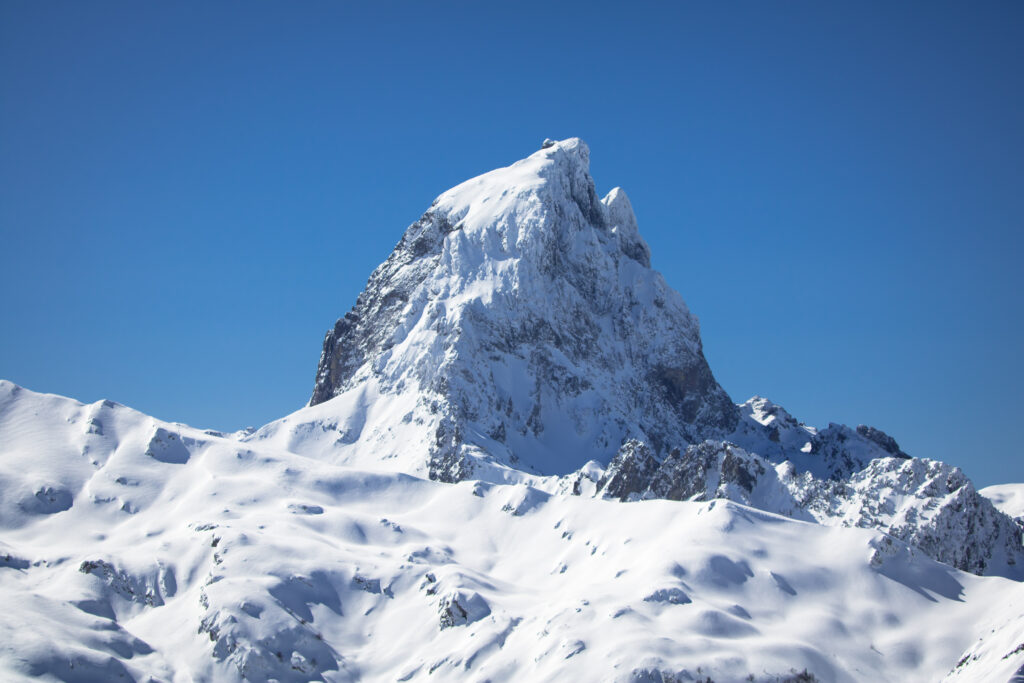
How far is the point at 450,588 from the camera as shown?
144 meters

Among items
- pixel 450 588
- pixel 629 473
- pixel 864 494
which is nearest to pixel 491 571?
pixel 450 588

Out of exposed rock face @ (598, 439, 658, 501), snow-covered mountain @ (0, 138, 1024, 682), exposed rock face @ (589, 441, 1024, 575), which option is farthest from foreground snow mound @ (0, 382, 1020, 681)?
exposed rock face @ (598, 439, 658, 501)

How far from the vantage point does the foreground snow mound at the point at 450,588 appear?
4875 inches

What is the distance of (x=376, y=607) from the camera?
14700 cm

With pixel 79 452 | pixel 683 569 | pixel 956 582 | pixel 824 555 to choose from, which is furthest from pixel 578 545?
pixel 79 452

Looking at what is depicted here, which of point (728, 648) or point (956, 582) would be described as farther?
point (956, 582)

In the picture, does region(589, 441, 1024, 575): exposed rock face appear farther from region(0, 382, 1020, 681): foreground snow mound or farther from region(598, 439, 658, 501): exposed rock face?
region(0, 382, 1020, 681): foreground snow mound

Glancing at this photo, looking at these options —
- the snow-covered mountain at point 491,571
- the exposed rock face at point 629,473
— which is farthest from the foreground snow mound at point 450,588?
the exposed rock face at point 629,473

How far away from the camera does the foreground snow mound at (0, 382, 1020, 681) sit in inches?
4875

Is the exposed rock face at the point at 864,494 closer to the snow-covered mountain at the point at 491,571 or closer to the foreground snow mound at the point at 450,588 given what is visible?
the snow-covered mountain at the point at 491,571

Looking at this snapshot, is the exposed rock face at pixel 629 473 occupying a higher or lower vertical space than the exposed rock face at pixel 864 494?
higher

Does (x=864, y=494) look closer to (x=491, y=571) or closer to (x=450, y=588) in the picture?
(x=491, y=571)

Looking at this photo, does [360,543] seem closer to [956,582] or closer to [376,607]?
[376,607]

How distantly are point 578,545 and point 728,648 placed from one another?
39.0 m
